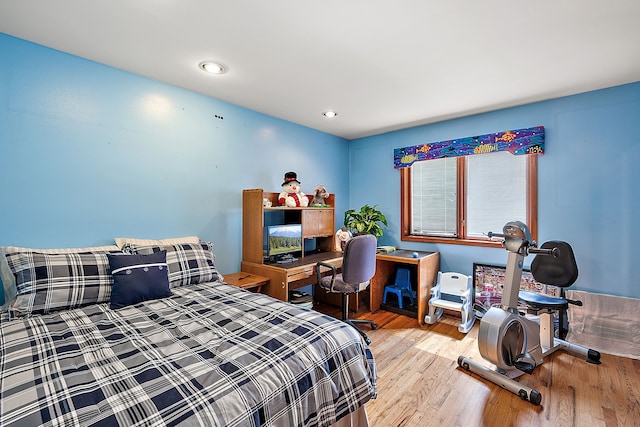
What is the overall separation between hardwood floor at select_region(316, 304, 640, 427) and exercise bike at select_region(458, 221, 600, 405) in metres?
0.07

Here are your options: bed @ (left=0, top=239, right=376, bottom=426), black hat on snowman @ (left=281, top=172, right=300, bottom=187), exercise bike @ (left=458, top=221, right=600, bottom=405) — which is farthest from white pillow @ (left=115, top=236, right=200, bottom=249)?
exercise bike @ (left=458, top=221, right=600, bottom=405)

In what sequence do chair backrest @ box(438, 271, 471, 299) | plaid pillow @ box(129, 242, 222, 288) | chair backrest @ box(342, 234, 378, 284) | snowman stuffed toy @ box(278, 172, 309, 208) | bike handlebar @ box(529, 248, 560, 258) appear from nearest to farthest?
bike handlebar @ box(529, 248, 560, 258)
plaid pillow @ box(129, 242, 222, 288)
chair backrest @ box(342, 234, 378, 284)
snowman stuffed toy @ box(278, 172, 309, 208)
chair backrest @ box(438, 271, 471, 299)

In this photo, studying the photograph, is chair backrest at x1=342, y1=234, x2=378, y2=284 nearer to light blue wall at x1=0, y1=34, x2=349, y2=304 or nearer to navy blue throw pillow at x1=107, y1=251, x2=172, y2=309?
light blue wall at x1=0, y1=34, x2=349, y2=304

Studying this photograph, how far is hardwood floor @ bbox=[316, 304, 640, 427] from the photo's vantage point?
5.99ft

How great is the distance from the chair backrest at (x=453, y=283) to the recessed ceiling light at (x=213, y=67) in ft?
→ 10.4

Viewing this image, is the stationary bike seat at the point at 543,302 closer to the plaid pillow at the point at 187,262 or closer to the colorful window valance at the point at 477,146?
the colorful window valance at the point at 477,146

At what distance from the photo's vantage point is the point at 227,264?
3082mm

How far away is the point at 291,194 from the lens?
132 inches

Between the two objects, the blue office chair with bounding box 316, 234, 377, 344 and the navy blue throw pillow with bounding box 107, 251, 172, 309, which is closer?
the navy blue throw pillow with bounding box 107, 251, 172, 309

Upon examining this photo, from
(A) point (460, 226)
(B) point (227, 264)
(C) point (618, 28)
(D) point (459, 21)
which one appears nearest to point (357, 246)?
(B) point (227, 264)

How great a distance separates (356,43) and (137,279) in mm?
2125

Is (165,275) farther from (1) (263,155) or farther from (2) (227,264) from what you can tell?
(1) (263,155)

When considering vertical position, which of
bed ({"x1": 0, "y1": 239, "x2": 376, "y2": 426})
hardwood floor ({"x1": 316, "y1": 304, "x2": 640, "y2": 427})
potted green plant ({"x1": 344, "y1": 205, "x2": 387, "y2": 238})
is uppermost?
potted green plant ({"x1": 344, "y1": 205, "x2": 387, "y2": 238})

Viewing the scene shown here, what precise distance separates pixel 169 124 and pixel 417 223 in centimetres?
316
